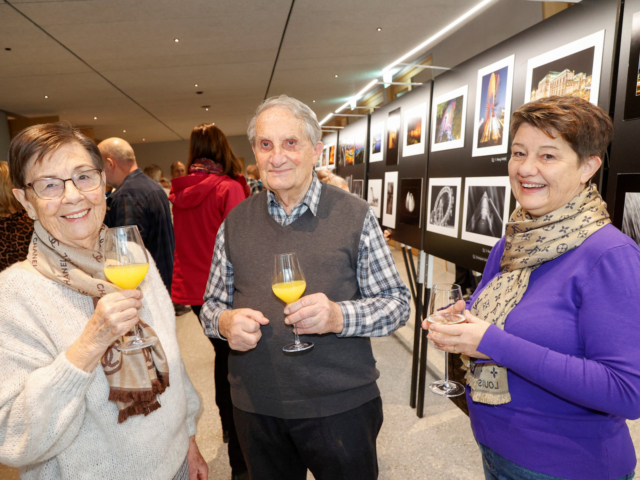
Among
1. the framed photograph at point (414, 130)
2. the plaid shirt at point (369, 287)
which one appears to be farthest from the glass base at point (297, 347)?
the framed photograph at point (414, 130)

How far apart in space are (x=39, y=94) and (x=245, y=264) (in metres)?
8.42

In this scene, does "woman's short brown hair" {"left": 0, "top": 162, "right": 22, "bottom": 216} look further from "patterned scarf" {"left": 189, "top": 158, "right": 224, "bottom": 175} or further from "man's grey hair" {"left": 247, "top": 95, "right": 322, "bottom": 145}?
"man's grey hair" {"left": 247, "top": 95, "right": 322, "bottom": 145}

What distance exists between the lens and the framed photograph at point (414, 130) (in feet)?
8.64

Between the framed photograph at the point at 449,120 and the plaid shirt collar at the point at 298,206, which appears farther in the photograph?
the framed photograph at the point at 449,120

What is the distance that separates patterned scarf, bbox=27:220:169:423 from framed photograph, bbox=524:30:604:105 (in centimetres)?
153

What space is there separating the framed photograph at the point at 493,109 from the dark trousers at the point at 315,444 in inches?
51.1

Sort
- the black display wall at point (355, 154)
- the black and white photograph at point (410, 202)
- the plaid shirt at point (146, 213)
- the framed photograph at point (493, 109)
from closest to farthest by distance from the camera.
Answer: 1. the framed photograph at point (493, 109)
2. the black and white photograph at point (410, 202)
3. the plaid shirt at point (146, 213)
4. the black display wall at point (355, 154)

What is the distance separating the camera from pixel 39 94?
7.54m

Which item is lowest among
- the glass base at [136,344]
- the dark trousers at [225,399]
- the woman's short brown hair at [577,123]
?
the dark trousers at [225,399]

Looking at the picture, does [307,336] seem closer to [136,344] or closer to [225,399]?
[136,344]

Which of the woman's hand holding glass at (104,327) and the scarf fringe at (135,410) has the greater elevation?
the woman's hand holding glass at (104,327)

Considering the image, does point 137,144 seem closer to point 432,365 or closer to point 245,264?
point 432,365

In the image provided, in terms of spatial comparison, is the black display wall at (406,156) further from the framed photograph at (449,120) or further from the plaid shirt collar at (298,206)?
the plaid shirt collar at (298,206)

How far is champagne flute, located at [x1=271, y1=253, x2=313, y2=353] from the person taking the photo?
1140 mm
